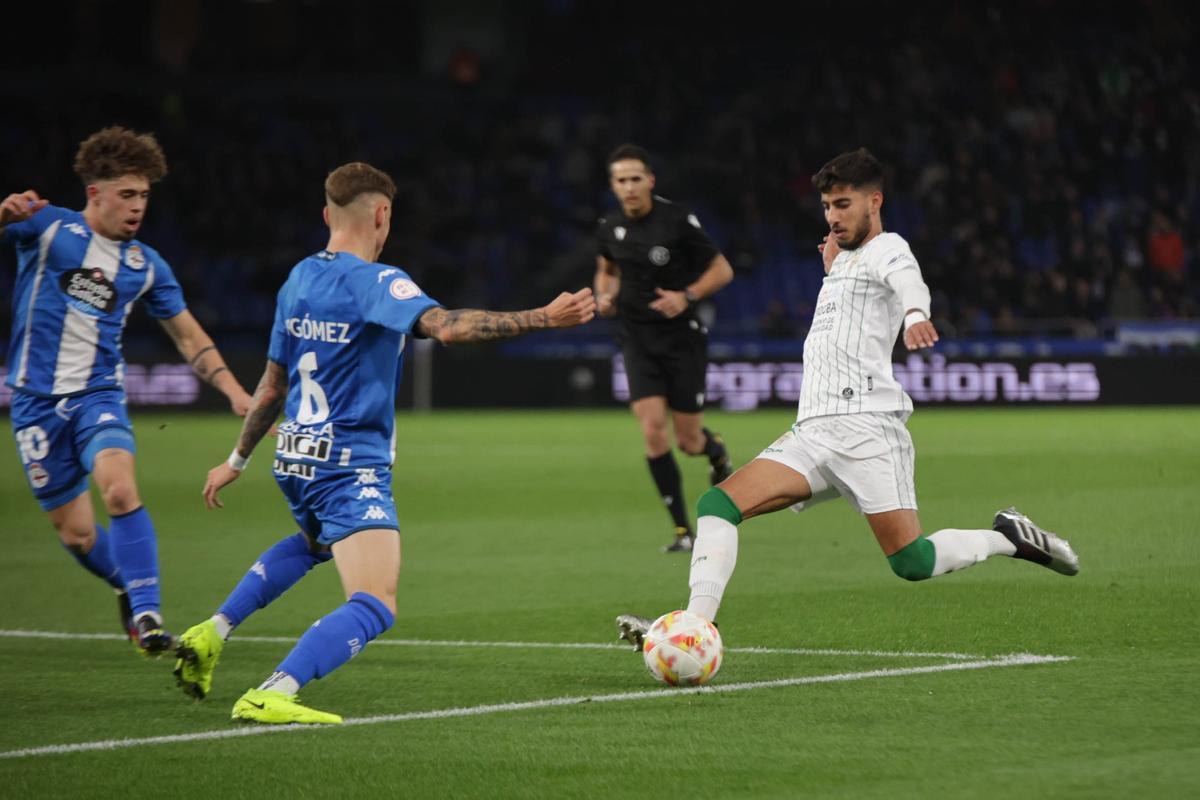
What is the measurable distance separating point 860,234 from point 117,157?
3180 millimetres

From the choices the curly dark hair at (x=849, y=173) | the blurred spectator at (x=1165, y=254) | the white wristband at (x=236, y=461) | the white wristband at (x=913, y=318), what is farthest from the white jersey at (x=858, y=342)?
the blurred spectator at (x=1165, y=254)

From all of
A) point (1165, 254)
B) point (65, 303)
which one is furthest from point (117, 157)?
point (1165, 254)

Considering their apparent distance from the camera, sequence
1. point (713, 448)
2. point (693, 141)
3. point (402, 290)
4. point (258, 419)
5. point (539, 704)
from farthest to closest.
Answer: point (693, 141), point (713, 448), point (258, 419), point (539, 704), point (402, 290)

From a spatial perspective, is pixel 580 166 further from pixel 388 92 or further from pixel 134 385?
pixel 134 385

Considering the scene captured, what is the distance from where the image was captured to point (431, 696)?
6574 mm

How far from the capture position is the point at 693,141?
112 feet

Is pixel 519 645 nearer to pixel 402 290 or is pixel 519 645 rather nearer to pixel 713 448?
pixel 402 290

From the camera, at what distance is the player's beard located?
7.21 metres

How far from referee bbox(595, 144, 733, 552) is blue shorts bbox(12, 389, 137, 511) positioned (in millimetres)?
4438

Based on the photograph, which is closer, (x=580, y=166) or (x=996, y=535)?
(x=996, y=535)

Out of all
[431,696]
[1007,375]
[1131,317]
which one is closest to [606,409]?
[1007,375]

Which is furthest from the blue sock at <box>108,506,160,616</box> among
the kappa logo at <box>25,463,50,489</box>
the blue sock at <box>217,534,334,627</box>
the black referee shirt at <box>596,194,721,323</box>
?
the black referee shirt at <box>596,194,721,323</box>

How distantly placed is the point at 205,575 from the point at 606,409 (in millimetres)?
16928

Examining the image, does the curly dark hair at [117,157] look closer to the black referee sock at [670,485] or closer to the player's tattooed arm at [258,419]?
the player's tattooed arm at [258,419]
